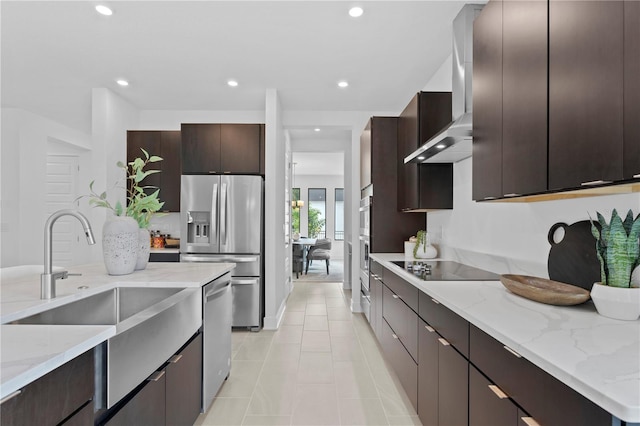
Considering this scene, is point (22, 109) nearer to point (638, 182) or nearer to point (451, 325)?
point (451, 325)

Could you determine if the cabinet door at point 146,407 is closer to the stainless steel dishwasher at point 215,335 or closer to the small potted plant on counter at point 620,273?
the stainless steel dishwasher at point 215,335

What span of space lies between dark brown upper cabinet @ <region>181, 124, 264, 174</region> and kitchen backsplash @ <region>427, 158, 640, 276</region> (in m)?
2.33

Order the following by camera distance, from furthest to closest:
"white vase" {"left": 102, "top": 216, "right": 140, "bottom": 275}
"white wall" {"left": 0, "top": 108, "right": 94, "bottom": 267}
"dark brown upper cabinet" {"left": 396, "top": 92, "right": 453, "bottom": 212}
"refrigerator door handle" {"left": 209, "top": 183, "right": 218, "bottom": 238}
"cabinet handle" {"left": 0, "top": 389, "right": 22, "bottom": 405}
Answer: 1. "white wall" {"left": 0, "top": 108, "right": 94, "bottom": 267}
2. "refrigerator door handle" {"left": 209, "top": 183, "right": 218, "bottom": 238}
3. "dark brown upper cabinet" {"left": 396, "top": 92, "right": 453, "bottom": 212}
4. "white vase" {"left": 102, "top": 216, "right": 140, "bottom": 275}
5. "cabinet handle" {"left": 0, "top": 389, "right": 22, "bottom": 405}

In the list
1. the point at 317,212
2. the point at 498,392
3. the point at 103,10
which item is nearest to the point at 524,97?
the point at 498,392

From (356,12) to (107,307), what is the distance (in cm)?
253

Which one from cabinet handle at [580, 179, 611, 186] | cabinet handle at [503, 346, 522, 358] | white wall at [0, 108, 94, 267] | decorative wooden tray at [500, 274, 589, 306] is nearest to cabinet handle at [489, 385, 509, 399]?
cabinet handle at [503, 346, 522, 358]

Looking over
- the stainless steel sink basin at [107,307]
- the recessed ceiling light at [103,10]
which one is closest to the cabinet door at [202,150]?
the recessed ceiling light at [103,10]

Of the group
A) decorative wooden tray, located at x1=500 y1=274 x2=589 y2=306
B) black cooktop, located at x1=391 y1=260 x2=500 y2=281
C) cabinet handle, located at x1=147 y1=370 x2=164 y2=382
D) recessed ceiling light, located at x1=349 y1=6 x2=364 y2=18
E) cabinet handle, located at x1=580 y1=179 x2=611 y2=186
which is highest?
recessed ceiling light, located at x1=349 y1=6 x2=364 y2=18

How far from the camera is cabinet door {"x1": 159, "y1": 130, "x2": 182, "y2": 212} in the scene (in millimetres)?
4285

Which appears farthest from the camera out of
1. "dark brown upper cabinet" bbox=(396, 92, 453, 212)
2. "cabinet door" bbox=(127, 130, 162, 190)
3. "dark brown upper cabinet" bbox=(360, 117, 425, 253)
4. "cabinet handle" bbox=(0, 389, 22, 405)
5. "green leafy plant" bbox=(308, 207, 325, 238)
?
"green leafy plant" bbox=(308, 207, 325, 238)

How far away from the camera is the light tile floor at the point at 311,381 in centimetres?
202

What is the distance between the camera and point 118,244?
178cm

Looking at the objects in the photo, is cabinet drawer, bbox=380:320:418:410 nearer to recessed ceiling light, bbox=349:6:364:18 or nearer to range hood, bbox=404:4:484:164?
range hood, bbox=404:4:484:164

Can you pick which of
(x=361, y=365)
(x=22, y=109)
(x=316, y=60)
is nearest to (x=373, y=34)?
(x=316, y=60)
